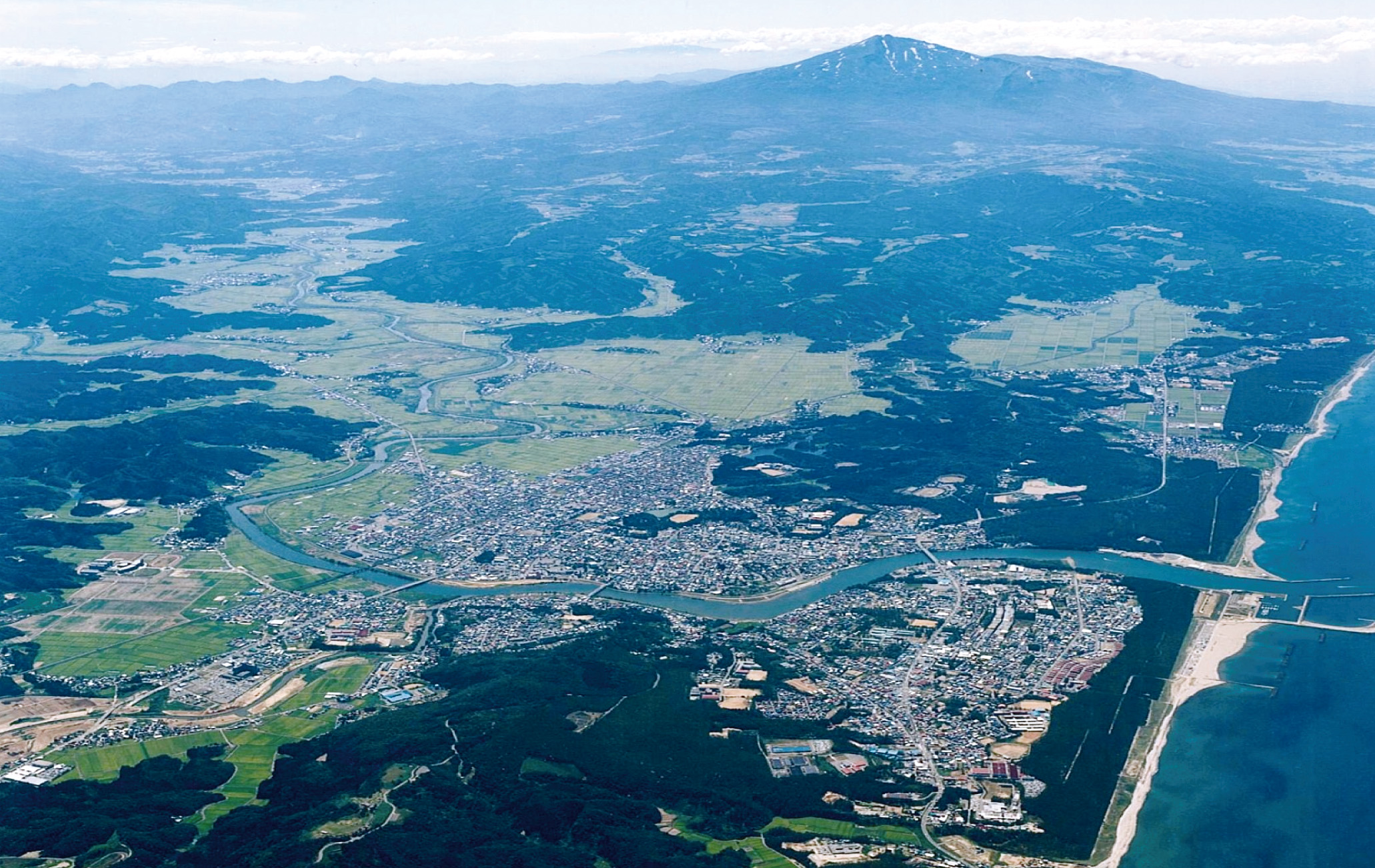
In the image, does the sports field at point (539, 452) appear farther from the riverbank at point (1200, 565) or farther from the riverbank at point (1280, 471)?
the riverbank at point (1280, 471)

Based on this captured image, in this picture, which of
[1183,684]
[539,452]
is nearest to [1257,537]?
[1183,684]

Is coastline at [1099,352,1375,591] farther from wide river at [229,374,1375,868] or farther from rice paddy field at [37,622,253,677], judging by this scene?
rice paddy field at [37,622,253,677]

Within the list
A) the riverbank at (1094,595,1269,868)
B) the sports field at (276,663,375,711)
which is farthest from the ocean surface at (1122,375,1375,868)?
the sports field at (276,663,375,711)

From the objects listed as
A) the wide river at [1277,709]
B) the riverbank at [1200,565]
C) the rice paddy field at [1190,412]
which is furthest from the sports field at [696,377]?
the wide river at [1277,709]

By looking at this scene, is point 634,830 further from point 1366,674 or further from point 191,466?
point 191,466

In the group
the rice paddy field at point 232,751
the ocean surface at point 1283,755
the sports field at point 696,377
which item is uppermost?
the ocean surface at point 1283,755
